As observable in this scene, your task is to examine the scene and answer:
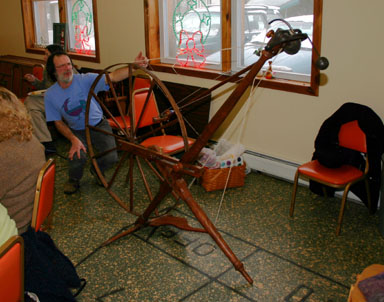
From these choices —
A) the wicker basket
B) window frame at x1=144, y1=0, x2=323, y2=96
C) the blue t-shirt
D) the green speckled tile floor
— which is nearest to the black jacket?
the green speckled tile floor

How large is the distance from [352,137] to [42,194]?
206 cm

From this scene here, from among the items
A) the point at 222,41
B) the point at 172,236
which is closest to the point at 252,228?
the point at 172,236

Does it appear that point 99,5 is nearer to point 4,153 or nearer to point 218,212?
point 218,212

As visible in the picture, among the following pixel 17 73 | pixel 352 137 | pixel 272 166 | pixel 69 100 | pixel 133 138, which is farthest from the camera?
pixel 17 73

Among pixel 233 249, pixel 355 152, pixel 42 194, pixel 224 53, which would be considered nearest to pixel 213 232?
pixel 233 249

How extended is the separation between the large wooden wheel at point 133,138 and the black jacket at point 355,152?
989mm

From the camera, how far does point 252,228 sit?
2969 millimetres

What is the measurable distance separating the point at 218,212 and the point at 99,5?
3.25 m

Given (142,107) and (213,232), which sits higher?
(142,107)

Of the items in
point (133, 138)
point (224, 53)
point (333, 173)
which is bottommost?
point (333, 173)

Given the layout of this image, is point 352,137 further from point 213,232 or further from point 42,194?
point 42,194

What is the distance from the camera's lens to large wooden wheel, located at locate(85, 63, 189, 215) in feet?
8.34

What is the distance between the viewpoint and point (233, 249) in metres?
2.72

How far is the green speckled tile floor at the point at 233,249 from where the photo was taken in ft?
7.66
